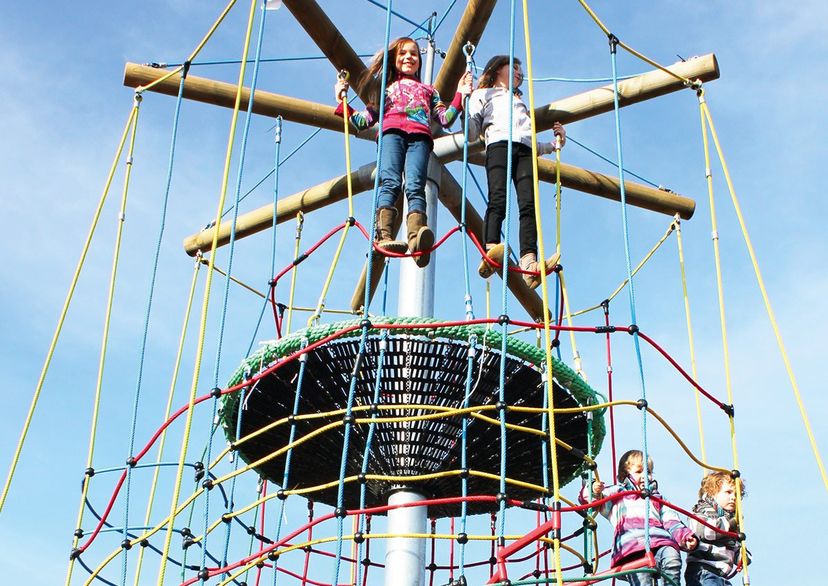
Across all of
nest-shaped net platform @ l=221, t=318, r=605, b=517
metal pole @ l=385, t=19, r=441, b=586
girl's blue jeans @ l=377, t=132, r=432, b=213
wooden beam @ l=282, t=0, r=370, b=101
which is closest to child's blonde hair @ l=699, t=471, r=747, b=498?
nest-shaped net platform @ l=221, t=318, r=605, b=517

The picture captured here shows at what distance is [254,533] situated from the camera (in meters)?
6.89

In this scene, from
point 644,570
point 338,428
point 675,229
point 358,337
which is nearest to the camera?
point 644,570

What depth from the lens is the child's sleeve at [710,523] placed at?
5.91m

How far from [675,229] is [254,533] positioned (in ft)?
10.8

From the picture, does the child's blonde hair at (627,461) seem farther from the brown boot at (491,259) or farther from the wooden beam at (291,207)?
the wooden beam at (291,207)

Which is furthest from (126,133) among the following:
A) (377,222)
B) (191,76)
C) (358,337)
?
(358,337)

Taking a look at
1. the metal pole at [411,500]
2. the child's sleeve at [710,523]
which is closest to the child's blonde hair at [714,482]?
the child's sleeve at [710,523]

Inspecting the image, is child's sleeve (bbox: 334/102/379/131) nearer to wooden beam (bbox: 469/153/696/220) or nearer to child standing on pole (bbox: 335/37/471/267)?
child standing on pole (bbox: 335/37/471/267)

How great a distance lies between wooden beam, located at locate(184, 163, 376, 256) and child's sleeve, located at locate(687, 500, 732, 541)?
2.80 m

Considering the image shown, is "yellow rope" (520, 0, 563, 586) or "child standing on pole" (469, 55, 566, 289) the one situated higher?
"child standing on pole" (469, 55, 566, 289)

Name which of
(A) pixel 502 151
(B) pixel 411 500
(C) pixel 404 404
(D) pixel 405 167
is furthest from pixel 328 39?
(B) pixel 411 500

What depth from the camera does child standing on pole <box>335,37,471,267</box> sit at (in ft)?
20.3

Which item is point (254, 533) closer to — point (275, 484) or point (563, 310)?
point (275, 484)

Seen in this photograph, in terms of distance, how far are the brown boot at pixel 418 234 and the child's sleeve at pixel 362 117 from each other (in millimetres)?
803
